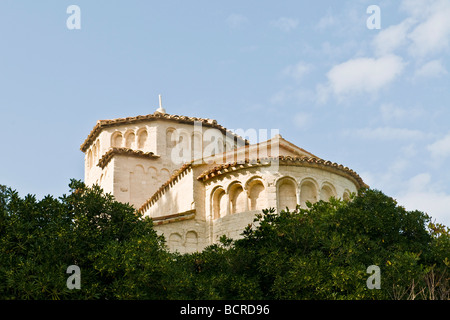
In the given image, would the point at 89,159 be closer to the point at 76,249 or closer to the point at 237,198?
the point at 237,198

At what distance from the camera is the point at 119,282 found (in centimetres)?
1386

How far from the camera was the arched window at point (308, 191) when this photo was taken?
2488 cm

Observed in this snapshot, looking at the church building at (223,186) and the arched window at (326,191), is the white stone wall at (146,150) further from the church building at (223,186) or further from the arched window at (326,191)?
the arched window at (326,191)

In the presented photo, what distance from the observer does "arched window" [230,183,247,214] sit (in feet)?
81.9

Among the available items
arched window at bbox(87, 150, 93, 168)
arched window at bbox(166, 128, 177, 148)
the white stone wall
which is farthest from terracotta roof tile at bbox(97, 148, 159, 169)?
arched window at bbox(87, 150, 93, 168)

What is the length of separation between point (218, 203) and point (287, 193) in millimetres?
2691

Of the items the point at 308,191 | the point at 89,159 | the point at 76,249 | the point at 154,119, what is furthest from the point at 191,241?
the point at 89,159

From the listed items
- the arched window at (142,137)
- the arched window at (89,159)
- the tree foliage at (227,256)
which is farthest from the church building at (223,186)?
the tree foliage at (227,256)

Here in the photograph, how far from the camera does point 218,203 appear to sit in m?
25.6

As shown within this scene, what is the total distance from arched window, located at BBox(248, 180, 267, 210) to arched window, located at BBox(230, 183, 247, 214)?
0.31 m

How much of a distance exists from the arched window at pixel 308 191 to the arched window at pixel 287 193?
35 cm
